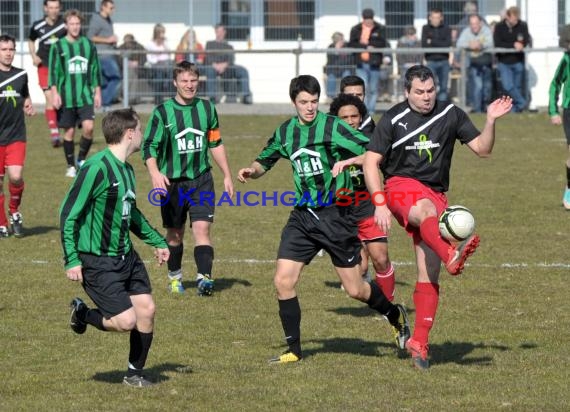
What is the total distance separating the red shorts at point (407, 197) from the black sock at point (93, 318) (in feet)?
6.75

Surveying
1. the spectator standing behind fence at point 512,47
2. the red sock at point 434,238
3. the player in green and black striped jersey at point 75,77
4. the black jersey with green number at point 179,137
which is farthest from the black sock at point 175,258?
the spectator standing behind fence at point 512,47

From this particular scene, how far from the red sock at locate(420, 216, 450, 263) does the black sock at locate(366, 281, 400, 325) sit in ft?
3.25

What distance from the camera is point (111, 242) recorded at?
24.9 ft

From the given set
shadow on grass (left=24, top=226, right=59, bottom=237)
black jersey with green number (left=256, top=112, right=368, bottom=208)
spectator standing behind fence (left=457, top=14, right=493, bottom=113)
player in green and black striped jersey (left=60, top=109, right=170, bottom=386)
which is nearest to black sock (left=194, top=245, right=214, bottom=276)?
black jersey with green number (left=256, top=112, right=368, bottom=208)

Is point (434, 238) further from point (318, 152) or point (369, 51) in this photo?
point (369, 51)

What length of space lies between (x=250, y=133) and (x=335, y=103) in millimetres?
13812

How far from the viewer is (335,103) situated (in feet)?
32.9

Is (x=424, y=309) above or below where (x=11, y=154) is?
below

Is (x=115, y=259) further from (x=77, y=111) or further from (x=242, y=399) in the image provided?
(x=77, y=111)

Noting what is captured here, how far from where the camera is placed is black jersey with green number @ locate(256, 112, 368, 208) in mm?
8734

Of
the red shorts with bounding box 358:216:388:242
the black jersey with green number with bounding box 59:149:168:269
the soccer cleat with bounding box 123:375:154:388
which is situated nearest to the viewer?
the black jersey with green number with bounding box 59:149:168:269

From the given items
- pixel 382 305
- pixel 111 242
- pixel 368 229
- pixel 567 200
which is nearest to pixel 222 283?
pixel 368 229

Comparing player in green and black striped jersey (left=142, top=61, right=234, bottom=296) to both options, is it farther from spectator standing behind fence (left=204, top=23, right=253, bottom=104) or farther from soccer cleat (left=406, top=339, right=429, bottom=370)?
spectator standing behind fence (left=204, top=23, right=253, bottom=104)

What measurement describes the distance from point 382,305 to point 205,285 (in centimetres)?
251
